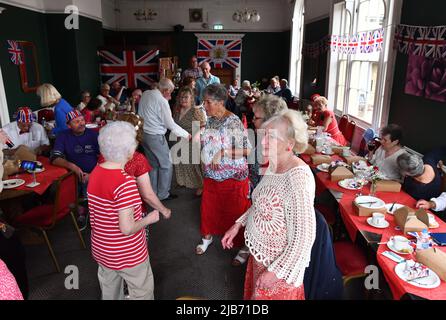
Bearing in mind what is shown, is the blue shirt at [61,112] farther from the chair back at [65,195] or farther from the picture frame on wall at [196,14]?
the picture frame on wall at [196,14]

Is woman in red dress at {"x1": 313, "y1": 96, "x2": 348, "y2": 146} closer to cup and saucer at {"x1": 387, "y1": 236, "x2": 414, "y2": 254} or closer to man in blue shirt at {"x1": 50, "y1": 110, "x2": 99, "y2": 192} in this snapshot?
cup and saucer at {"x1": 387, "y1": 236, "x2": 414, "y2": 254}

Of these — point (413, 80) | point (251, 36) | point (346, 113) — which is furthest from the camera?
point (251, 36)

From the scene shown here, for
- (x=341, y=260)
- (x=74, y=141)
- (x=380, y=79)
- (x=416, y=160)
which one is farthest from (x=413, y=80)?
(x=74, y=141)

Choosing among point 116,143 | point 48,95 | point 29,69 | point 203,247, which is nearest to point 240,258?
point 203,247

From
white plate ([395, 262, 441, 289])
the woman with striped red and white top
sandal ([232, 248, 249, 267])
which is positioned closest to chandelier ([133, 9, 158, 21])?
sandal ([232, 248, 249, 267])

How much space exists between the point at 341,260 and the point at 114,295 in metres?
1.59

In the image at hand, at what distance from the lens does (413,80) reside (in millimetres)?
4270

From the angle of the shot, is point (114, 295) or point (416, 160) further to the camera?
point (416, 160)

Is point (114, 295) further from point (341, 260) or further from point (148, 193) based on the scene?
point (341, 260)

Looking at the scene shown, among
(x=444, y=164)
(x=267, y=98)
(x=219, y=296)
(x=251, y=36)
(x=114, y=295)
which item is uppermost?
(x=251, y=36)

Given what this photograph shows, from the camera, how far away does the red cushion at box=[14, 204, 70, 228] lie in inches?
125

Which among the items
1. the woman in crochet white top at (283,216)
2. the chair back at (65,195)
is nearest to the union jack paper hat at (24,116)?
the chair back at (65,195)

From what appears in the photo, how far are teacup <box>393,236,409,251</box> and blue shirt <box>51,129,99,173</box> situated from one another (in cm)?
295

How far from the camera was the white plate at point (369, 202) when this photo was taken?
2546mm
